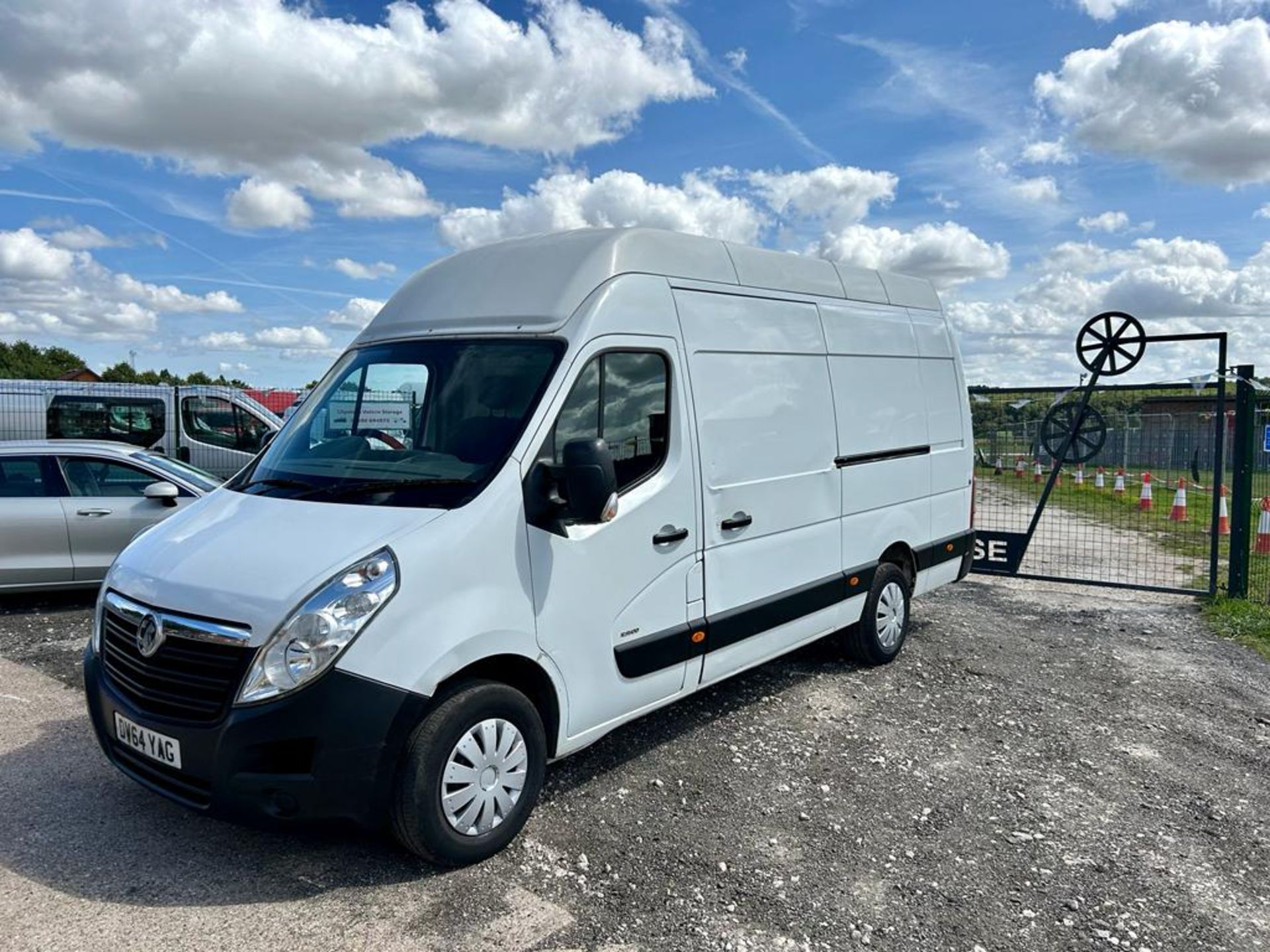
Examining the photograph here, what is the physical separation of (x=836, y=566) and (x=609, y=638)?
2.20 metres

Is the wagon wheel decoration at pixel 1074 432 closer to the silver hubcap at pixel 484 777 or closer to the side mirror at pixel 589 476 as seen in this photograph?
the side mirror at pixel 589 476

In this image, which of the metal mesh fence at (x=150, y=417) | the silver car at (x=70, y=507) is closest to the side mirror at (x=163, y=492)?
the silver car at (x=70, y=507)

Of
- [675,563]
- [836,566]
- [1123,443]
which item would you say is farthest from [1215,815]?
[1123,443]

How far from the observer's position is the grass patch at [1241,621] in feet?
24.1

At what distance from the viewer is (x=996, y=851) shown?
3.95 m

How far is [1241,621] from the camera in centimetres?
780

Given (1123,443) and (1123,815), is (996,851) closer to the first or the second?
(1123,815)

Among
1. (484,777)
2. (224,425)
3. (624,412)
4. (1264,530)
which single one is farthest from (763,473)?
(224,425)

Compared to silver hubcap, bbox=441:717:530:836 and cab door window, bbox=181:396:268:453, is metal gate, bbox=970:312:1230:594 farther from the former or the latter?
cab door window, bbox=181:396:268:453

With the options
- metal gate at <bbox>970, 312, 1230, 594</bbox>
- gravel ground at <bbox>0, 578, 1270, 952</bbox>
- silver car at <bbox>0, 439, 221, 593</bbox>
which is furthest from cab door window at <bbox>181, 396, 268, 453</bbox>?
metal gate at <bbox>970, 312, 1230, 594</bbox>

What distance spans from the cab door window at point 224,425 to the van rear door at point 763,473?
39.9 ft

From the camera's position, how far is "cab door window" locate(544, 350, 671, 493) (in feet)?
13.2

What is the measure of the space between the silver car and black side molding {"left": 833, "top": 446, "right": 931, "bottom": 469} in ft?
18.9

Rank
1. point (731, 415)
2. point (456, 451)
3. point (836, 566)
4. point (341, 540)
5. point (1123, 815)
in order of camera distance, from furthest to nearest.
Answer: point (836, 566)
point (731, 415)
point (1123, 815)
point (456, 451)
point (341, 540)
